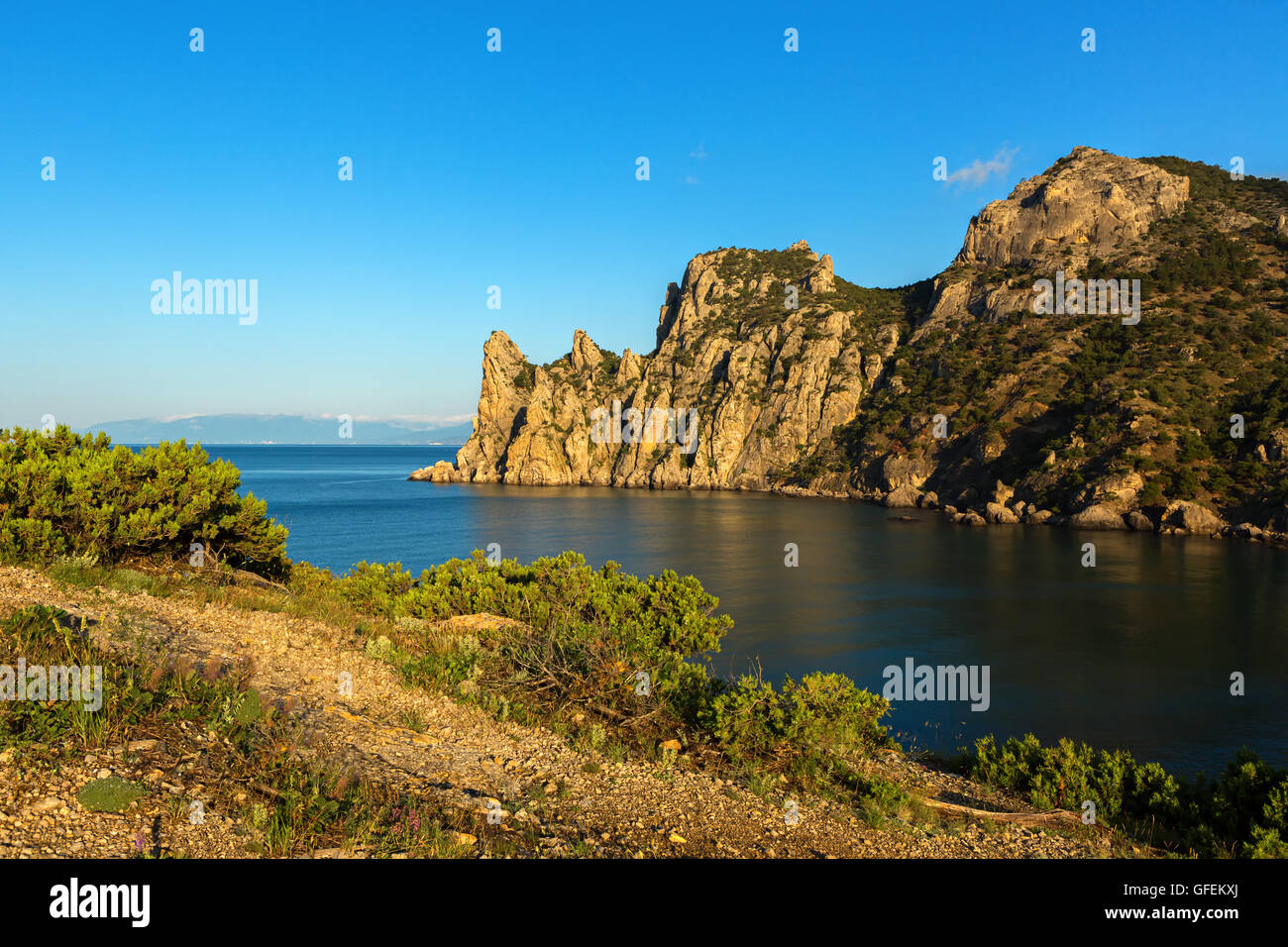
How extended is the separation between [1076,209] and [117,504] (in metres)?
135

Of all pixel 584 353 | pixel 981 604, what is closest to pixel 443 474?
pixel 584 353

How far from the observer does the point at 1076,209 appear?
111125 mm

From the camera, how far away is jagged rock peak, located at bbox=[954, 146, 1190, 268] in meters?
107

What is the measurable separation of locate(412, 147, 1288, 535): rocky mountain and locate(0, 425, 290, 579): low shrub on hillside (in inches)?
2750

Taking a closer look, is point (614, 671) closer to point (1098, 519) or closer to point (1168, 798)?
point (1168, 798)

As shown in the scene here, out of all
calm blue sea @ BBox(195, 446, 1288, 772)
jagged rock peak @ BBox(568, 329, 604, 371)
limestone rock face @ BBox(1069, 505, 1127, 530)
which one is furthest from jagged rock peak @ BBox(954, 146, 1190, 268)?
jagged rock peak @ BBox(568, 329, 604, 371)

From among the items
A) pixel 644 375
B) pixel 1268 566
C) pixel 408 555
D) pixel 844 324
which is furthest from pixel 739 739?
pixel 644 375

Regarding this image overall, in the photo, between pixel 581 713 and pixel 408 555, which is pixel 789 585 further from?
pixel 581 713

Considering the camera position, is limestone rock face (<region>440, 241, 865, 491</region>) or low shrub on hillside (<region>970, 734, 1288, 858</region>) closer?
low shrub on hillside (<region>970, 734, 1288, 858</region>)

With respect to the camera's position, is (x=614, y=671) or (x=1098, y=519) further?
(x=1098, y=519)

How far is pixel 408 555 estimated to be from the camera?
178 feet

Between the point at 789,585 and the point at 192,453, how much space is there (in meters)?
35.0

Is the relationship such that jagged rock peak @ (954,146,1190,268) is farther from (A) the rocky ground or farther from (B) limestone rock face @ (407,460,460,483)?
(A) the rocky ground
